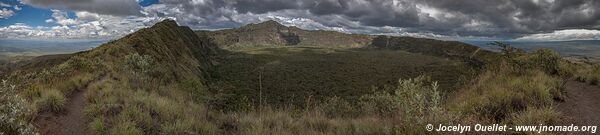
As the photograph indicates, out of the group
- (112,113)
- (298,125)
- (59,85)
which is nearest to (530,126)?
(298,125)

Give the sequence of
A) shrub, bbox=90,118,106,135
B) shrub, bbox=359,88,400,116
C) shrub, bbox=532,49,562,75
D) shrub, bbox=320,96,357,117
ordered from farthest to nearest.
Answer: shrub, bbox=532,49,562,75, shrub, bbox=320,96,357,117, shrub, bbox=359,88,400,116, shrub, bbox=90,118,106,135

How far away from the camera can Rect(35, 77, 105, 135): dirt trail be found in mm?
7910

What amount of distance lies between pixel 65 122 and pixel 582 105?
12379 mm

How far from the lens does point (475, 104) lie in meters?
8.50

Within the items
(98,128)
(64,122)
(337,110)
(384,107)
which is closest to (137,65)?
(337,110)

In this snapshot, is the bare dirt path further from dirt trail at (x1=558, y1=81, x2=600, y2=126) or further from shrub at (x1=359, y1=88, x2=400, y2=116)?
dirt trail at (x1=558, y1=81, x2=600, y2=126)

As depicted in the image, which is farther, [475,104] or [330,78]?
[330,78]

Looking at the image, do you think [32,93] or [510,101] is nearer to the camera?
[510,101]

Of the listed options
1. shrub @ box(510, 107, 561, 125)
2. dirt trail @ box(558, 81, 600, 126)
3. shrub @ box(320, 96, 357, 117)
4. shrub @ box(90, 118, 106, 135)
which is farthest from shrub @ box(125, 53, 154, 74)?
dirt trail @ box(558, 81, 600, 126)

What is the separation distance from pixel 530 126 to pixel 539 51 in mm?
12235

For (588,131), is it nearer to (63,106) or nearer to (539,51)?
(539,51)

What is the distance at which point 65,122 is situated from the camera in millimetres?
8742

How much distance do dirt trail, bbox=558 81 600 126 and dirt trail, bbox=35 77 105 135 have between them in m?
10.3

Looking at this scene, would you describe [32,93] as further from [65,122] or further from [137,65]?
[137,65]
